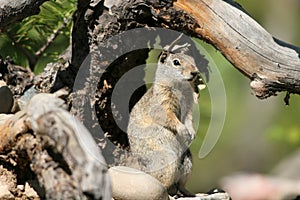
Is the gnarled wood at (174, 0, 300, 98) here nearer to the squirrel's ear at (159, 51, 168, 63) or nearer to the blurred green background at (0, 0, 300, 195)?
the squirrel's ear at (159, 51, 168, 63)

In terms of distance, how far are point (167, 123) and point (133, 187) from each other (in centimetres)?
33

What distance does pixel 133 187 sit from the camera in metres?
2.09

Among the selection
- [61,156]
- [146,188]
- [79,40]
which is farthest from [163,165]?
[61,156]

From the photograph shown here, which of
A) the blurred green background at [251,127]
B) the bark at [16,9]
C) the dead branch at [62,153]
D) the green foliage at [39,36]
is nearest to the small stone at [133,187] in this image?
the dead branch at [62,153]

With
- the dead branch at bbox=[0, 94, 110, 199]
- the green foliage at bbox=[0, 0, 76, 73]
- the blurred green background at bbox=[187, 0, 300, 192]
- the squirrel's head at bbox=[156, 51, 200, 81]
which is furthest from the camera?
the blurred green background at bbox=[187, 0, 300, 192]

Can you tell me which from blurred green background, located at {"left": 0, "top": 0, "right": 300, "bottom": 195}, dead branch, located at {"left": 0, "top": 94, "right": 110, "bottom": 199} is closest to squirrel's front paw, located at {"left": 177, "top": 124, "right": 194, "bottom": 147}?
dead branch, located at {"left": 0, "top": 94, "right": 110, "bottom": 199}

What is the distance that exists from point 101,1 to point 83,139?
0.64m

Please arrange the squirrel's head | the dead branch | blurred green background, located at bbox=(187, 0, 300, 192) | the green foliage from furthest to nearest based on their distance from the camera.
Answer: blurred green background, located at bbox=(187, 0, 300, 192), the green foliage, the squirrel's head, the dead branch

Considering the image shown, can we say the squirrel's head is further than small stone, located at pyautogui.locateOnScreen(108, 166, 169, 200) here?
Yes

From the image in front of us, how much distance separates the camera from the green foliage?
262 cm

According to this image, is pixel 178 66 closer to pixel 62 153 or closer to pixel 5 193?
pixel 5 193

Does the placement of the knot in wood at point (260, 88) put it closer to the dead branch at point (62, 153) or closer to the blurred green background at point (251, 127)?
the dead branch at point (62, 153)

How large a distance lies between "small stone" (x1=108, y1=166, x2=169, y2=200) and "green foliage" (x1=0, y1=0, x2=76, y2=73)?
2.06ft

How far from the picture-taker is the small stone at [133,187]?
2.09 m
